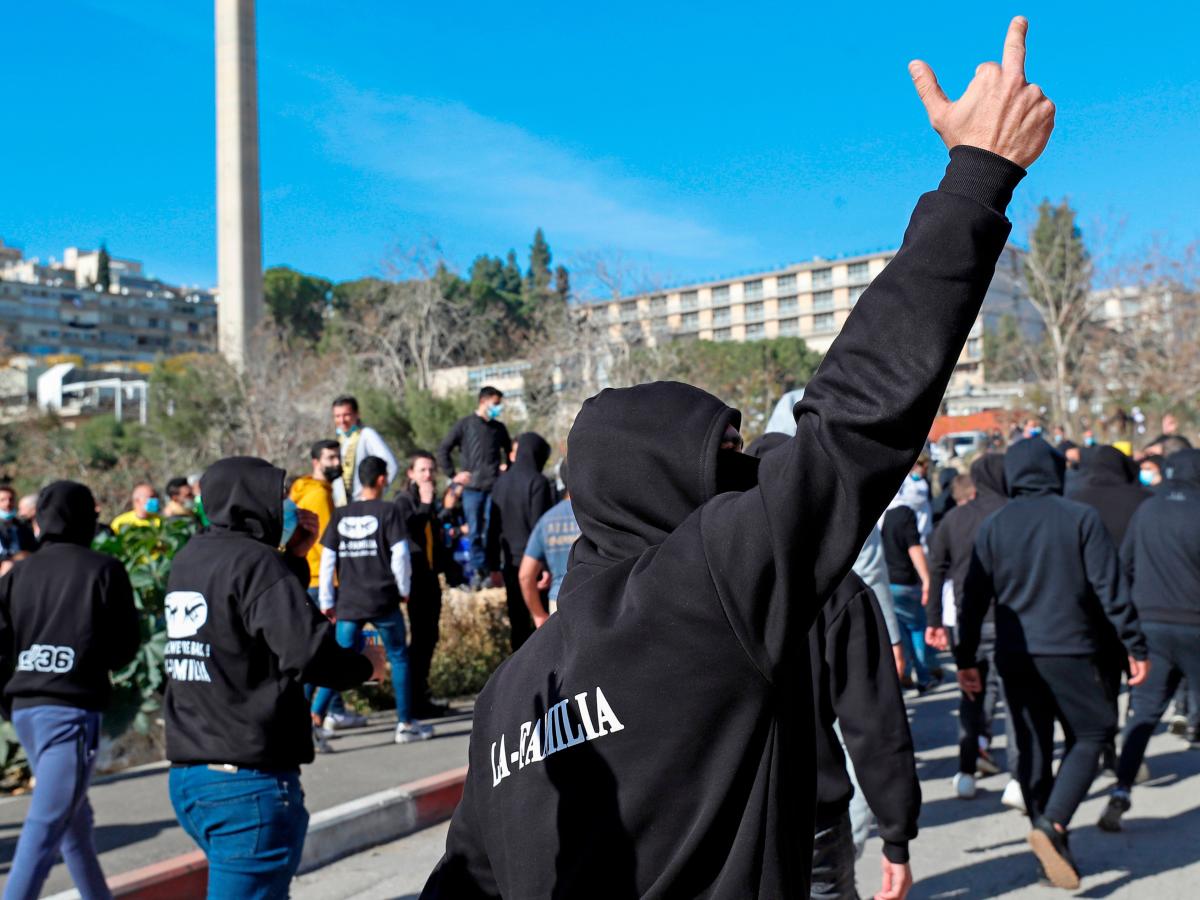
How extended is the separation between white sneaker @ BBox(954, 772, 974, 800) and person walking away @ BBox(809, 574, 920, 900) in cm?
384

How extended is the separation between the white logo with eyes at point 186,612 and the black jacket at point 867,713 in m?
2.04

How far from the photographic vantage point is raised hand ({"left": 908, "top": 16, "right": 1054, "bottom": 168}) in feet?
5.31

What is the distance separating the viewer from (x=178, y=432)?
30.4m

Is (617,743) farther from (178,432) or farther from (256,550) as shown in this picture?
(178,432)

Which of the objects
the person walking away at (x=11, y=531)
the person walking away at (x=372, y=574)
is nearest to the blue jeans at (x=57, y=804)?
the person walking away at (x=372, y=574)

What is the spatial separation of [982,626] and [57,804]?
16.3ft

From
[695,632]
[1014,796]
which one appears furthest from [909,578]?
[695,632]

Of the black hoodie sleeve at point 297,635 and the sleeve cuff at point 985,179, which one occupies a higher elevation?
the sleeve cuff at point 985,179

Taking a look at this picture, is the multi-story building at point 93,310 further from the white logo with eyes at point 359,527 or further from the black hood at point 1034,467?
the black hood at point 1034,467

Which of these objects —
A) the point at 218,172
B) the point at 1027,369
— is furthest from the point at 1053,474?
the point at 1027,369

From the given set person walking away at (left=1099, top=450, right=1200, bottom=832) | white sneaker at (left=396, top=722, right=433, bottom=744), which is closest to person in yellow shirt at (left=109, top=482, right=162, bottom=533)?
white sneaker at (left=396, top=722, right=433, bottom=744)

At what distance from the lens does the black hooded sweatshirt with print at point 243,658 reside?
3879 millimetres

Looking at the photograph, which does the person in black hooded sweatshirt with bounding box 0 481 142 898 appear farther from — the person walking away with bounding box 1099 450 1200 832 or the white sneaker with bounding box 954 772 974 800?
the person walking away with bounding box 1099 450 1200 832

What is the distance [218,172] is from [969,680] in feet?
173
